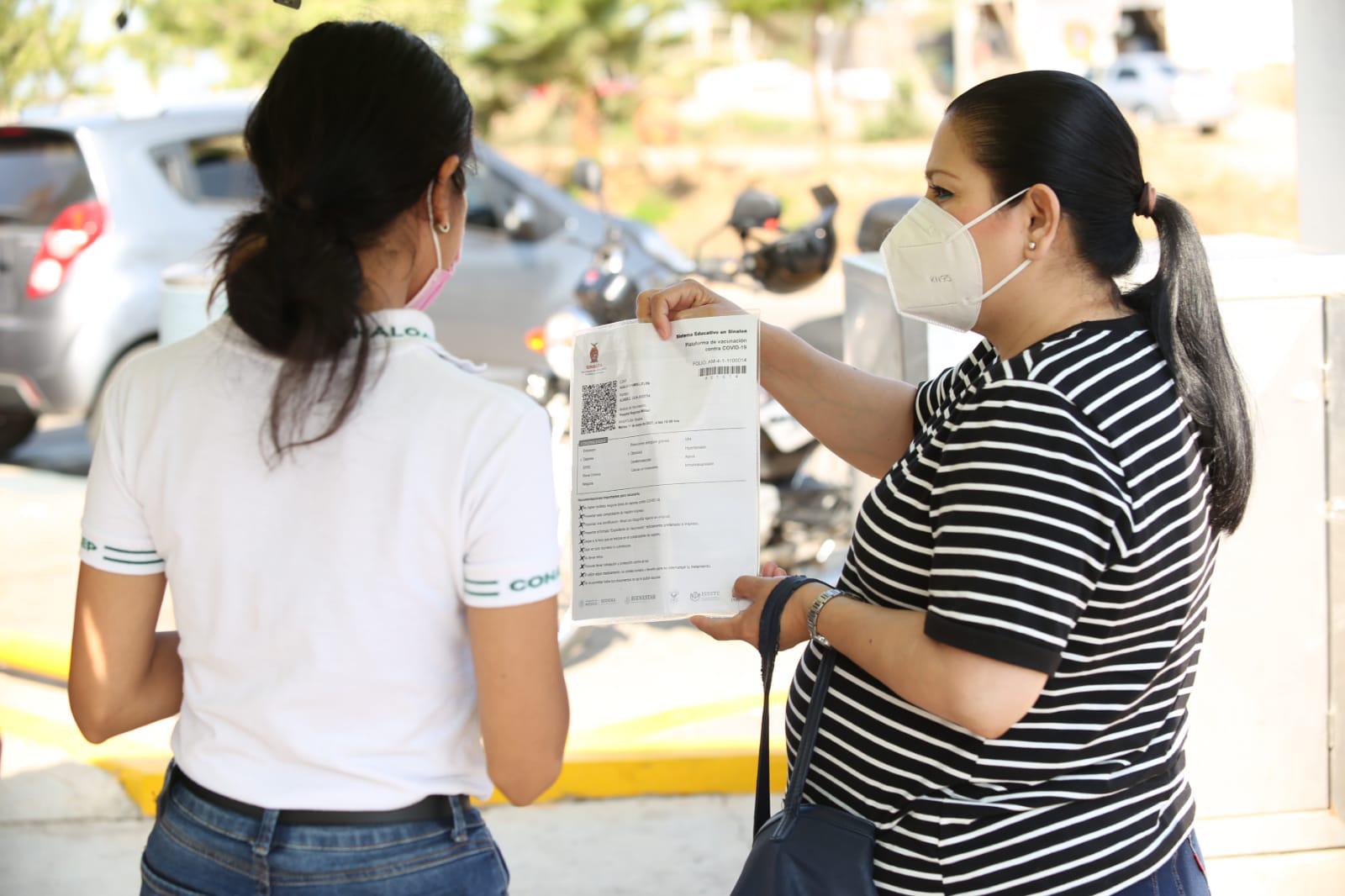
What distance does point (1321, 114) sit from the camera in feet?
10.3

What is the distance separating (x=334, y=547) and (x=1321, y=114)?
9.18 feet

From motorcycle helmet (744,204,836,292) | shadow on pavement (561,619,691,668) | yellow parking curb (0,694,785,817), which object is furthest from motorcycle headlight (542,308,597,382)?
yellow parking curb (0,694,785,817)

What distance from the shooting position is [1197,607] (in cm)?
158

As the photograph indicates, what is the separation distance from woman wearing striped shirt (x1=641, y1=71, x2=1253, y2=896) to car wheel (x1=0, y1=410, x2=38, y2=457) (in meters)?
7.49

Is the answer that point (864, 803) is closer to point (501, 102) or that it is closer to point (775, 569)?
point (775, 569)

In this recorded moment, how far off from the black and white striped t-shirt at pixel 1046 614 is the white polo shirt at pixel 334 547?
0.44 meters

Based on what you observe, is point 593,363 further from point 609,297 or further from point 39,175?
point 39,175

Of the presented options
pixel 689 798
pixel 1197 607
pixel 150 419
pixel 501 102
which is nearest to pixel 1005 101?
pixel 1197 607

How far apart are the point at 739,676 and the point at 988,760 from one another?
2.73m

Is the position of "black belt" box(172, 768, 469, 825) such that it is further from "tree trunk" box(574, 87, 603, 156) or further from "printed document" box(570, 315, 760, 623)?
"tree trunk" box(574, 87, 603, 156)

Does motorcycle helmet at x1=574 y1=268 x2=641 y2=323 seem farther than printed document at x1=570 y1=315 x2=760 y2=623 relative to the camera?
Yes

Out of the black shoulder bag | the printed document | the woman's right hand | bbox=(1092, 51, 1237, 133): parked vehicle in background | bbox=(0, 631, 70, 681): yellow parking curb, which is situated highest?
the woman's right hand

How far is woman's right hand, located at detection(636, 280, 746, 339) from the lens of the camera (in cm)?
179

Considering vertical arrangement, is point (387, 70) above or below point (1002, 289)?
above
